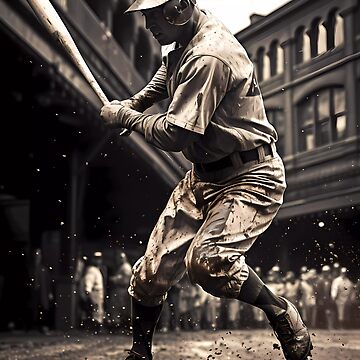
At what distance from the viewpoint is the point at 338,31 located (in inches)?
250

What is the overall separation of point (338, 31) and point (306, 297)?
174cm

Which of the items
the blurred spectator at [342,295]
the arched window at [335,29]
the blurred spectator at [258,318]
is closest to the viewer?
the arched window at [335,29]

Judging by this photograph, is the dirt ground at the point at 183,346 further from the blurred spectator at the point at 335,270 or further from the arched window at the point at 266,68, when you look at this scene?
the arched window at the point at 266,68

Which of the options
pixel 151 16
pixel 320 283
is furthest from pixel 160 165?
pixel 151 16

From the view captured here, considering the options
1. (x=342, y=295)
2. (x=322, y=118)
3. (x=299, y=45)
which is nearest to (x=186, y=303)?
(x=342, y=295)

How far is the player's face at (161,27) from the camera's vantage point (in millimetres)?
3551

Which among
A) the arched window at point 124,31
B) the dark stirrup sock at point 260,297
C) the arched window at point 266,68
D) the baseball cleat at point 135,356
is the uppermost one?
the arched window at point 124,31

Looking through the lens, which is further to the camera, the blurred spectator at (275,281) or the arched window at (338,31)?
the blurred spectator at (275,281)

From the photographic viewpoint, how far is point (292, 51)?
647 centimetres

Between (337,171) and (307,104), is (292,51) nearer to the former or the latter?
(307,104)

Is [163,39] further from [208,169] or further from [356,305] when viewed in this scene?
[356,305]

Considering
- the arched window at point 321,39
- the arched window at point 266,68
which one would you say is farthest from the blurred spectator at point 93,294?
the arched window at point 321,39

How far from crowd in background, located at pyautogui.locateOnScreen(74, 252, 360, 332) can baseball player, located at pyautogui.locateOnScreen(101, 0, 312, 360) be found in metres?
2.60

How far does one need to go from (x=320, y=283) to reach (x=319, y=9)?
1775mm
